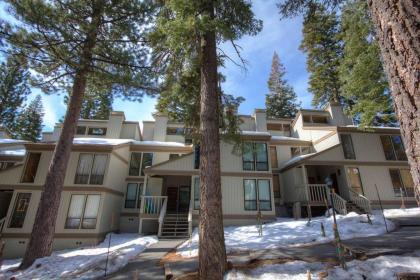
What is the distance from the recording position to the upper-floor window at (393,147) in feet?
54.3

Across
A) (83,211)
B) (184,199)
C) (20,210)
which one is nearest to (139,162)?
(184,199)

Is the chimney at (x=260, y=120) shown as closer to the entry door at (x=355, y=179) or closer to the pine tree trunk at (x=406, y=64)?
the entry door at (x=355, y=179)

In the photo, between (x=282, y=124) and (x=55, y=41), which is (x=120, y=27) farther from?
(x=282, y=124)

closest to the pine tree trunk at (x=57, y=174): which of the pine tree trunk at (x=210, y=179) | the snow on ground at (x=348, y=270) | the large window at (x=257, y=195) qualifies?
the pine tree trunk at (x=210, y=179)

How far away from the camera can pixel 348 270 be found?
5.56m


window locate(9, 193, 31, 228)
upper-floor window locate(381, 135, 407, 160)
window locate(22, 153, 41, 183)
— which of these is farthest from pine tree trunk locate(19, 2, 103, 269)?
upper-floor window locate(381, 135, 407, 160)

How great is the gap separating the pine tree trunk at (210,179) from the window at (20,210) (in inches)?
538

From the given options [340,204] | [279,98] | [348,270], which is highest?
[279,98]

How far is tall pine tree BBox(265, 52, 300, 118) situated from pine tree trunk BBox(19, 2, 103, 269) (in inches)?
1026

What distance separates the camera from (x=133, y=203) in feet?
56.0

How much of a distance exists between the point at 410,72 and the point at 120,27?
1179 centimetres

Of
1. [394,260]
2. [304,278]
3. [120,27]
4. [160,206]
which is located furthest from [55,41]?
[394,260]

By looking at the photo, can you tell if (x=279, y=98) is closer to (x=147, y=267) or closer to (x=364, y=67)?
(x=364, y=67)

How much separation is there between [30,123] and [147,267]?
31.8 metres
